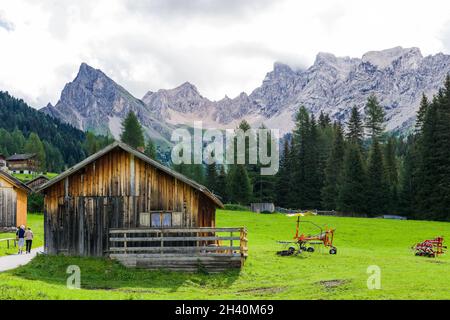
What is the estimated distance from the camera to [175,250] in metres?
28.6

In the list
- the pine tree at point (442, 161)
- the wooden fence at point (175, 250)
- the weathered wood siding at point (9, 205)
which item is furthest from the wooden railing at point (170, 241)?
the pine tree at point (442, 161)

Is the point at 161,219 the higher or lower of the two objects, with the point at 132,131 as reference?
lower

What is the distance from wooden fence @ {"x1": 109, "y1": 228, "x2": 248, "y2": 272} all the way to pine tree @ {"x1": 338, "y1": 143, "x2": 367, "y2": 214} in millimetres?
55666

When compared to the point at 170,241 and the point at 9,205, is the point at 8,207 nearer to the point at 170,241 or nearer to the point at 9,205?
the point at 9,205

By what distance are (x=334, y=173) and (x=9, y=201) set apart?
182 feet

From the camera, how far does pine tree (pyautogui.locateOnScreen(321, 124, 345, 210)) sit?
88375 mm

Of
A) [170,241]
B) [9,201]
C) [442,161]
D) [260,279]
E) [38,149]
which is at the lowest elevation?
[260,279]

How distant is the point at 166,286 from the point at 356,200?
203 ft

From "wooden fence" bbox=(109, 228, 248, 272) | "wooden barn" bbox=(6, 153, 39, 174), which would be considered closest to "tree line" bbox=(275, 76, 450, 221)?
"wooden fence" bbox=(109, 228, 248, 272)

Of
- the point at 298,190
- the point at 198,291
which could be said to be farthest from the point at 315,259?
the point at 298,190

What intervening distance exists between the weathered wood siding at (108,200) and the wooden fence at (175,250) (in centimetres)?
129

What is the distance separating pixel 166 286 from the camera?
24.7 meters

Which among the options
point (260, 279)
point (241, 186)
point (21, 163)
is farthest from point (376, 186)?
point (21, 163)
